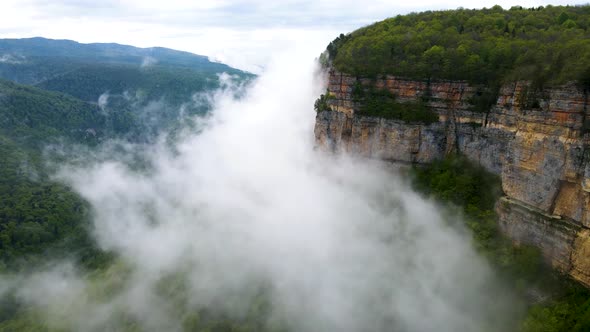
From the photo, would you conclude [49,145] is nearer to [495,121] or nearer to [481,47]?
[481,47]

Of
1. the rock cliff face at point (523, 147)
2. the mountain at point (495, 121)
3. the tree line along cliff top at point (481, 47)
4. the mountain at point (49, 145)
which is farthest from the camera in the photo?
the mountain at point (49, 145)

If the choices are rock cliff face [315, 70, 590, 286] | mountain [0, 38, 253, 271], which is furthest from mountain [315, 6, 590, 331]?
mountain [0, 38, 253, 271]

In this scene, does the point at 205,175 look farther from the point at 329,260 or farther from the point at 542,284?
the point at 542,284

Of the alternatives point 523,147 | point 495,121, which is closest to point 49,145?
point 495,121

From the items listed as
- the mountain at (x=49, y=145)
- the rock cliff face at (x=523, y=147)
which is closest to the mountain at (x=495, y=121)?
the rock cliff face at (x=523, y=147)

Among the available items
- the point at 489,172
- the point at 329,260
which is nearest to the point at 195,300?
the point at 329,260

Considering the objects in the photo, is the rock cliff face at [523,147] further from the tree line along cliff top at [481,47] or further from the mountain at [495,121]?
the tree line along cliff top at [481,47]

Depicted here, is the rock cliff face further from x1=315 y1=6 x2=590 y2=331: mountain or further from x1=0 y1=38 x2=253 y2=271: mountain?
x1=0 y1=38 x2=253 y2=271: mountain
